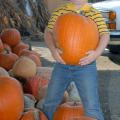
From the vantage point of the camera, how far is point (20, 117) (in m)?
5.02

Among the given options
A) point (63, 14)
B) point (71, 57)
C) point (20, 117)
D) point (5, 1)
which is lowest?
point (5, 1)

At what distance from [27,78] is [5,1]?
854 cm

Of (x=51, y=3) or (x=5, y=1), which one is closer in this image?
(x=5, y=1)

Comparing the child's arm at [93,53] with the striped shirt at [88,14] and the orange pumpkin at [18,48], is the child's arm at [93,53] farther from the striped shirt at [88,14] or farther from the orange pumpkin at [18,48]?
the orange pumpkin at [18,48]

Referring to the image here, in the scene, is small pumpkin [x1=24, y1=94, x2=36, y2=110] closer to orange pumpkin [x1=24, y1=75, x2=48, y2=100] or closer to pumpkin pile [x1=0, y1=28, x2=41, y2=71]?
orange pumpkin [x1=24, y1=75, x2=48, y2=100]

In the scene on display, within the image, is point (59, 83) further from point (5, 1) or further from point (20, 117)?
point (5, 1)

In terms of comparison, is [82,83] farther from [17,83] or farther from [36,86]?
[36,86]

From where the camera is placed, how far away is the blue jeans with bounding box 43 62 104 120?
460cm

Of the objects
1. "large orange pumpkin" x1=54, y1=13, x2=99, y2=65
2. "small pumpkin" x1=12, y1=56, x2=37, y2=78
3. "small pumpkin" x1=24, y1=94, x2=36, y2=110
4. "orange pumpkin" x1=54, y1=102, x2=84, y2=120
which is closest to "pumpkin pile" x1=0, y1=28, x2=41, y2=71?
"small pumpkin" x1=12, y1=56, x2=37, y2=78

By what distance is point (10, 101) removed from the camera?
16.2ft

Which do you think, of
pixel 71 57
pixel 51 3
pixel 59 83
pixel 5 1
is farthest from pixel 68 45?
pixel 51 3

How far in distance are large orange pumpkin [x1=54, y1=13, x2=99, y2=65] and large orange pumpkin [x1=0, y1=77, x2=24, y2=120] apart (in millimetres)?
773

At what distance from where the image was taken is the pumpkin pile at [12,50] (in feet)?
25.0

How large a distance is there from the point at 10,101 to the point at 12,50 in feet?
13.2
